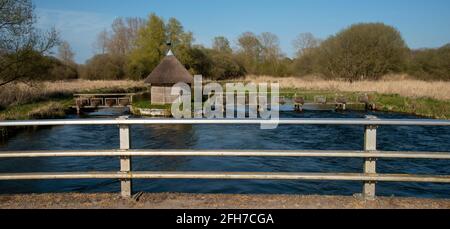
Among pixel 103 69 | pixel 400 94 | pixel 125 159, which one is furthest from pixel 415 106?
pixel 103 69

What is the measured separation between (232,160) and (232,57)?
57.3m

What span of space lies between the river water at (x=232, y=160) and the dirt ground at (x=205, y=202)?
6.17 meters

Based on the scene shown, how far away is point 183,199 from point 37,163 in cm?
1320

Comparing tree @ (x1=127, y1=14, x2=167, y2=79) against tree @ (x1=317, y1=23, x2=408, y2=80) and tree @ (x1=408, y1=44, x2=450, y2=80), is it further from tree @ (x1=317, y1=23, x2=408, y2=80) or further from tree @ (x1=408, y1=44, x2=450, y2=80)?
tree @ (x1=408, y1=44, x2=450, y2=80)

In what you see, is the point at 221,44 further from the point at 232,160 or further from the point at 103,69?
the point at 232,160

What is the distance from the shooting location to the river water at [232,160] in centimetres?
1083

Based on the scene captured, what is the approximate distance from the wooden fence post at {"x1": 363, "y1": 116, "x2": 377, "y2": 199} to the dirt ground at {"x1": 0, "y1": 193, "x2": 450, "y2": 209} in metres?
0.11

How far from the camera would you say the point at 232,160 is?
1448 centimetres

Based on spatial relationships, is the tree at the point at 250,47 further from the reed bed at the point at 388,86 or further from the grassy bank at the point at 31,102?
the grassy bank at the point at 31,102

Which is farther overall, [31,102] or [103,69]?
[103,69]

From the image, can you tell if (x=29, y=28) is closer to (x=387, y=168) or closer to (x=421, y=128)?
(x=387, y=168)

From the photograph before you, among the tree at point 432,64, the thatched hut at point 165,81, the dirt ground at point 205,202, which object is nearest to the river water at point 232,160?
the dirt ground at point 205,202

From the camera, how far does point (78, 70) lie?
60.5 m
